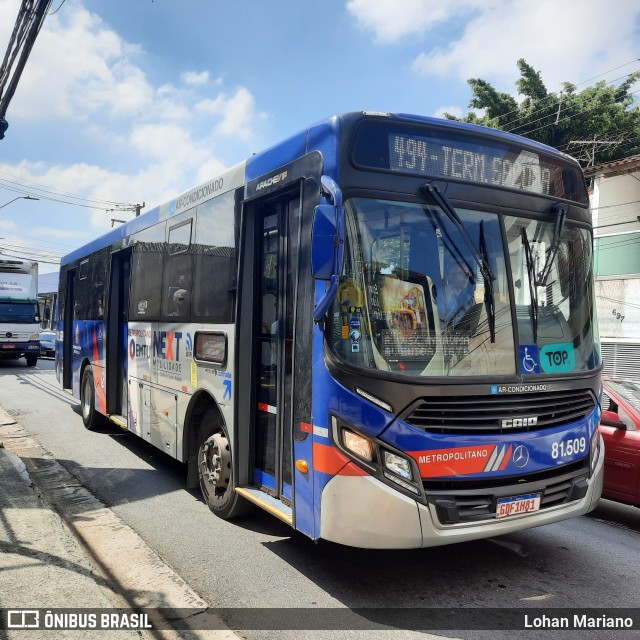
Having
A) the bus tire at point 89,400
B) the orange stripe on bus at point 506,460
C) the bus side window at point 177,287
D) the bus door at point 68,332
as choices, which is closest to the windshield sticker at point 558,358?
the orange stripe on bus at point 506,460

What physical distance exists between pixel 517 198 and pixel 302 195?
156 cm

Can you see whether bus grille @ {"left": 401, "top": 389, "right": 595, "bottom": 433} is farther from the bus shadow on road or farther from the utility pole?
the utility pole

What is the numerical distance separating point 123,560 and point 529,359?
3.32 meters

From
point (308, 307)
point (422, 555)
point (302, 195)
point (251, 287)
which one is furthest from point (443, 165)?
point (422, 555)

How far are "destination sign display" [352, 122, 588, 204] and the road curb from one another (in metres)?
3.05

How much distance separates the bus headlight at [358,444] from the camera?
354 centimetres

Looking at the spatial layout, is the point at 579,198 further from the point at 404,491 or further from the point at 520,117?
the point at 520,117

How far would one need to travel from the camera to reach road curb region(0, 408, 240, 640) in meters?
3.65

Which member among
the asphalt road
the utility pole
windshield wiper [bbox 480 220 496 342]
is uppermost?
the utility pole

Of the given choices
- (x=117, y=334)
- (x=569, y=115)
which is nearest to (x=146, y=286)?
(x=117, y=334)

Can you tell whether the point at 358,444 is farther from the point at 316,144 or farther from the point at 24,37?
the point at 24,37

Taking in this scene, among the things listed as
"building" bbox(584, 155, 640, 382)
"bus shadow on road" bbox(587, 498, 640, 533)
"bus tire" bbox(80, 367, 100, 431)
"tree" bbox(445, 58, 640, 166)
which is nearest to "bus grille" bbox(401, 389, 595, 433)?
"bus shadow on road" bbox(587, 498, 640, 533)

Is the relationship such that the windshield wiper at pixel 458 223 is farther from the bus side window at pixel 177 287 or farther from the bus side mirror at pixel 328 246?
the bus side window at pixel 177 287

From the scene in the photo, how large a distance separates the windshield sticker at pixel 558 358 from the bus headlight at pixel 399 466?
1266 millimetres
